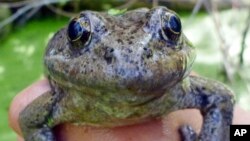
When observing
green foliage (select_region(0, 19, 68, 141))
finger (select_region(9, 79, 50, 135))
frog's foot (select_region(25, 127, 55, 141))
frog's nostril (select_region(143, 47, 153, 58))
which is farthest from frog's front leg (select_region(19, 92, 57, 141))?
green foliage (select_region(0, 19, 68, 141))

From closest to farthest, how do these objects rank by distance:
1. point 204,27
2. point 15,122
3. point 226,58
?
point 15,122 < point 226,58 < point 204,27

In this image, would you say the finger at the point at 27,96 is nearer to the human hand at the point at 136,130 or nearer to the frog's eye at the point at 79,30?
the human hand at the point at 136,130

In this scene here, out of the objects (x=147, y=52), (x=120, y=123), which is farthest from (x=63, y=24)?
(x=147, y=52)

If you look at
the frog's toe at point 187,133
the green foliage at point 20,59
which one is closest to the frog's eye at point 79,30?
the frog's toe at point 187,133

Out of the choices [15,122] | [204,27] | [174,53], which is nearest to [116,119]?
[174,53]

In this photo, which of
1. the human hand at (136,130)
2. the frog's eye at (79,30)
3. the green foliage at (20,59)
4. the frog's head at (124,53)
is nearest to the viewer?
the frog's head at (124,53)

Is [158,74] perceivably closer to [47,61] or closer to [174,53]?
[174,53]
